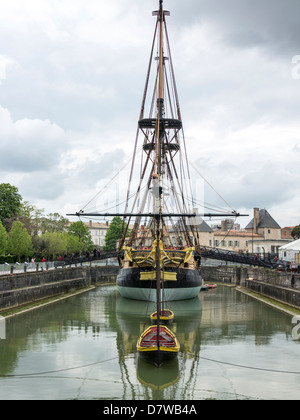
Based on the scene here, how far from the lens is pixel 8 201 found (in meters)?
68.9

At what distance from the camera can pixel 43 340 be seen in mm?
23172

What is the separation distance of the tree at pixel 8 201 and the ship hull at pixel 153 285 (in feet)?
105

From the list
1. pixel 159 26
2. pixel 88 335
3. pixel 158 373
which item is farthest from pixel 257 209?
pixel 158 373

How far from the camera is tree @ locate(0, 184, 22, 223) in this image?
67.9 meters

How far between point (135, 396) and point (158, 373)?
235cm

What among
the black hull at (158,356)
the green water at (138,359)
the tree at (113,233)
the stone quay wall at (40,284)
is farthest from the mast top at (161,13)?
the tree at (113,233)

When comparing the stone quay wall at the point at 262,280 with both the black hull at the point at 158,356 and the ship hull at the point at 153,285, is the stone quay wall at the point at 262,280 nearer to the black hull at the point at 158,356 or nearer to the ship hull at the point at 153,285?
the ship hull at the point at 153,285

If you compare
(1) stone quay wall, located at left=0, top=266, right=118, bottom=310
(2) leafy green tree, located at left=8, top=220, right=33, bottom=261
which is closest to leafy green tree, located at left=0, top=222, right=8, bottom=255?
(2) leafy green tree, located at left=8, top=220, right=33, bottom=261

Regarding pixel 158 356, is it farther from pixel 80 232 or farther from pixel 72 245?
pixel 80 232

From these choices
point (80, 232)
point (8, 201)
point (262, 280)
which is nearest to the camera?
point (262, 280)

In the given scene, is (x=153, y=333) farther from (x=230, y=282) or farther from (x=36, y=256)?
(x=36, y=256)

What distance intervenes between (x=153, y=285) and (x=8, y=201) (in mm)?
37231

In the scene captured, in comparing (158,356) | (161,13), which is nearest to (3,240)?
(161,13)

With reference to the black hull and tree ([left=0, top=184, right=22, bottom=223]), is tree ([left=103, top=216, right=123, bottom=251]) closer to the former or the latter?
tree ([left=0, top=184, right=22, bottom=223])
